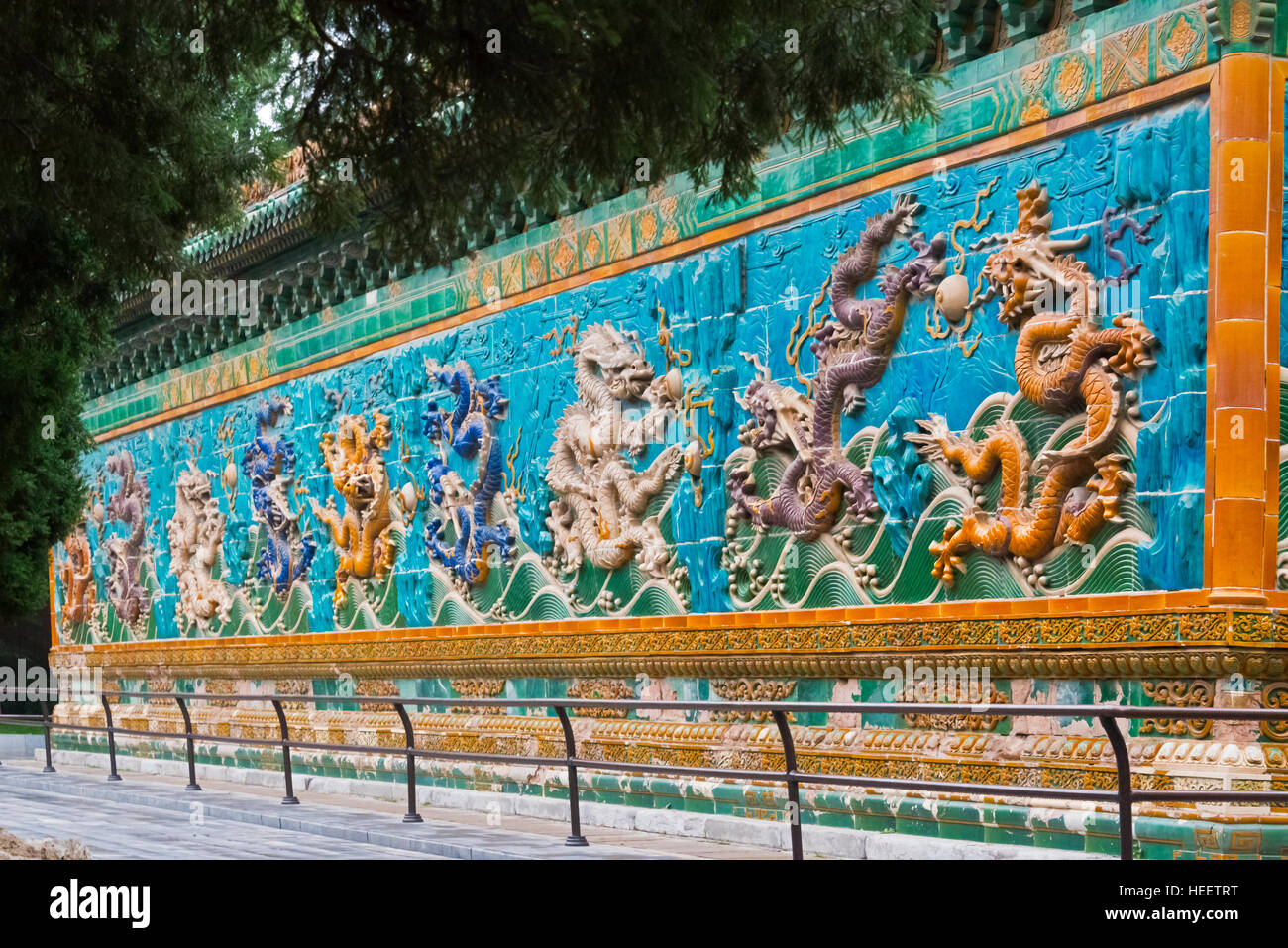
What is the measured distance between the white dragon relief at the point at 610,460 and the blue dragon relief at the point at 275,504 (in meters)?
4.64

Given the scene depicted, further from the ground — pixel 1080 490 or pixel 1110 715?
pixel 1080 490

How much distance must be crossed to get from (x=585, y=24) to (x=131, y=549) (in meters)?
16.3

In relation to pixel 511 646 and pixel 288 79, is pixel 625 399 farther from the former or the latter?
pixel 288 79

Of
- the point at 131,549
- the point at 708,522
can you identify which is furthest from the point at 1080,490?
the point at 131,549

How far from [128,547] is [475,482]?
809 centimetres

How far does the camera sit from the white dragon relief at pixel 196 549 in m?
19.8

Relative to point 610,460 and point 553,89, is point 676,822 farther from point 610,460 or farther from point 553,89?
point 553,89

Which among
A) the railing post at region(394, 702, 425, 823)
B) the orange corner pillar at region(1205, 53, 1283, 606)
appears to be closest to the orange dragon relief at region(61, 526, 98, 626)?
the railing post at region(394, 702, 425, 823)

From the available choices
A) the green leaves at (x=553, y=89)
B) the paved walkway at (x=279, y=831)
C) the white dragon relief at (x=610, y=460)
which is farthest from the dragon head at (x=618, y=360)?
the green leaves at (x=553, y=89)

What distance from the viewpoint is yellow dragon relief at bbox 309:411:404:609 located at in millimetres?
16609

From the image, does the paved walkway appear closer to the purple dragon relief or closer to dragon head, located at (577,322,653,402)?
dragon head, located at (577,322,653,402)

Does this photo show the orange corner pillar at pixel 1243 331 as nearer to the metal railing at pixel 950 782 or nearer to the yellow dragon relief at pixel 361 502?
the metal railing at pixel 950 782

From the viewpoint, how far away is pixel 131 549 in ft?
71.3

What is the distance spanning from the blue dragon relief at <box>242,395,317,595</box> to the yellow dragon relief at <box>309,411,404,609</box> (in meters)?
0.71
